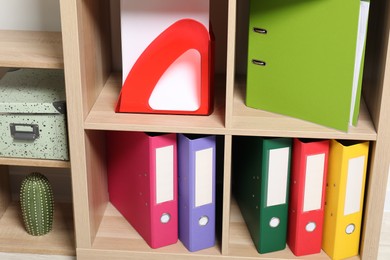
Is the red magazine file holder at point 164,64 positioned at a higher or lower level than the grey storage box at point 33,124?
higher

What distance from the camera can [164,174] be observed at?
1.70m

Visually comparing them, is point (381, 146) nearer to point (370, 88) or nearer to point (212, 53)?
point (370, 88)

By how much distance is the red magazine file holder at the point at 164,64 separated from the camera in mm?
1608

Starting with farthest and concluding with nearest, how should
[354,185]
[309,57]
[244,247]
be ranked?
[244,247]
[354,185]
[309,57]

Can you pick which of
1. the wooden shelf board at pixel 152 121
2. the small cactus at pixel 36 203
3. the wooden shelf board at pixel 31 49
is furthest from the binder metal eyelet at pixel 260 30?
the small cactus at pixel 36 203

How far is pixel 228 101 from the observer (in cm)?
157

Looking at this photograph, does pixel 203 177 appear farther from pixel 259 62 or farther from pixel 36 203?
pixel 36 203

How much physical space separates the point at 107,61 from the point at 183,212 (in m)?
0.45

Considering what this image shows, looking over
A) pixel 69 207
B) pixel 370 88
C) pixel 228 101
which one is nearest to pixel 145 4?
pixel 228 101

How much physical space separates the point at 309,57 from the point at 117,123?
1.49ft

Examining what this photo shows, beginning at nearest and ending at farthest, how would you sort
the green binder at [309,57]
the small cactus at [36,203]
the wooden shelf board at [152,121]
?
the green binder at [309,57]
the wooden shelf board at [152,121]
the small cactus at [36,203]

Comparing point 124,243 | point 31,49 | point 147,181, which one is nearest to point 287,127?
point 147,181

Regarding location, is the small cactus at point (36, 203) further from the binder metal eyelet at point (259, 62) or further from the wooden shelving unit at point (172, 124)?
the binder metal eyelet at point (259, 62)

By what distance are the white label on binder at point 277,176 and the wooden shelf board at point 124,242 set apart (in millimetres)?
203
